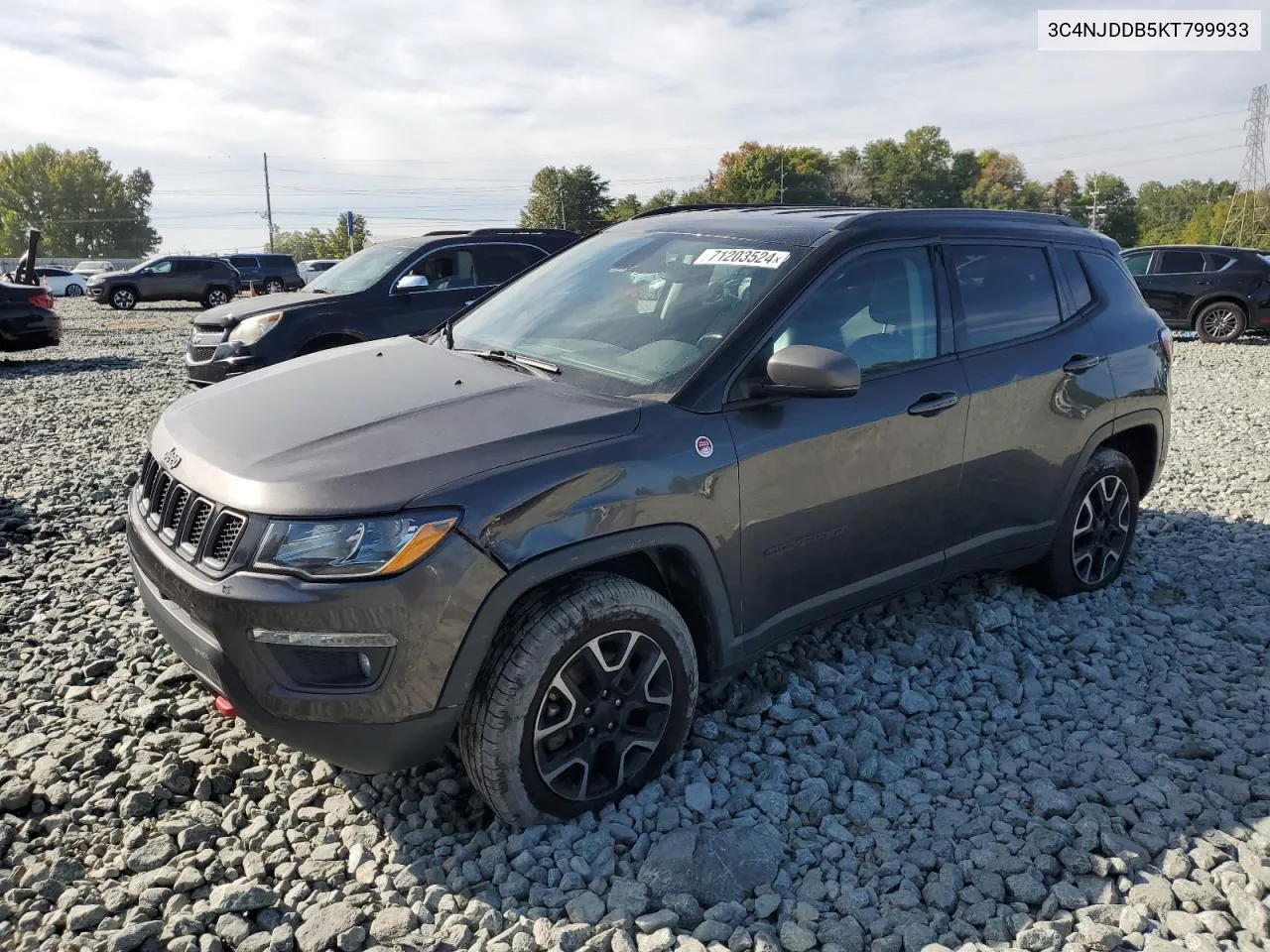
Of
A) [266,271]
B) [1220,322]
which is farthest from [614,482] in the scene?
[266,271]

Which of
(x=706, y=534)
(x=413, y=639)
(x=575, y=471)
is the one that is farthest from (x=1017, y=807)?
(x=413, y=639)

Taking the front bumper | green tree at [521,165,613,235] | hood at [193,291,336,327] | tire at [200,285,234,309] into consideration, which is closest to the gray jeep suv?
the front bumper

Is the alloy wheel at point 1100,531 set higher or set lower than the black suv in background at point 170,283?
lower

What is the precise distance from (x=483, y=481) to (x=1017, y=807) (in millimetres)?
2022

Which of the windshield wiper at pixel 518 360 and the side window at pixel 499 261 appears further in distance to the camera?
the side window at pixel 499 261

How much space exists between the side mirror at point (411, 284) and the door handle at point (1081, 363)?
19.4 ft

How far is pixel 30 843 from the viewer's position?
2.88m

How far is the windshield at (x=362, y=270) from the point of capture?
29.5 ft

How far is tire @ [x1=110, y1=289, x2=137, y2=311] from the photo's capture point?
93.7ft

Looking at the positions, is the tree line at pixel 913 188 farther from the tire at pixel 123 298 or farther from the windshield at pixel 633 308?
the windshield at pixel 633 308

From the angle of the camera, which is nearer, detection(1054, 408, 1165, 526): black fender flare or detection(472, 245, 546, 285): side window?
detection(1054, 408, 1165, 526): black fender flare

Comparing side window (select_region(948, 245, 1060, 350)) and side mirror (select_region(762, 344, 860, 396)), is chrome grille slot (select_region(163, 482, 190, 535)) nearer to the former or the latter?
side mirror (select_region(762, 344, 860, 396))

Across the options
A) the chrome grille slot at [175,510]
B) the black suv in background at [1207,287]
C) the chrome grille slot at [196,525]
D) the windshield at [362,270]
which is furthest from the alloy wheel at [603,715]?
the black suv in background at [1207,287]

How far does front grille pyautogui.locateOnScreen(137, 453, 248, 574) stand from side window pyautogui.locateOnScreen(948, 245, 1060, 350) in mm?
2816
